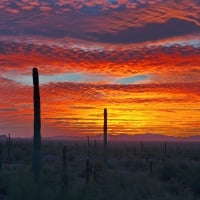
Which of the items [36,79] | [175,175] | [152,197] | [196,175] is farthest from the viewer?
[175,175]

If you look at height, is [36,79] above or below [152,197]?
above

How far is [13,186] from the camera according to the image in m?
20.7

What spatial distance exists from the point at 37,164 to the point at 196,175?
13.5m

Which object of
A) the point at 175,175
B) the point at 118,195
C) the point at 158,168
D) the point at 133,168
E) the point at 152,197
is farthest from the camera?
the point at 133,168

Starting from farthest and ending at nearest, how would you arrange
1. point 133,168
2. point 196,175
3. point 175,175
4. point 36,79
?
point 133,168 → point 175,175 → point 196,175 → point 36,79

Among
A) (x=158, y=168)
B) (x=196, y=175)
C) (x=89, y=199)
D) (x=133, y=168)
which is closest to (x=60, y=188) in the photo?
(x=89, y=199)

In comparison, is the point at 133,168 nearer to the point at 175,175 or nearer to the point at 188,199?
the point at 175,175

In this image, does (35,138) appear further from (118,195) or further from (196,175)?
(196,175)

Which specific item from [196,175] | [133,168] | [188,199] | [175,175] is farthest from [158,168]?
[188,199]

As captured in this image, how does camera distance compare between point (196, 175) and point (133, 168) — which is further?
point (133, 168)

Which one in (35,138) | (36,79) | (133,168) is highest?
(36,79)

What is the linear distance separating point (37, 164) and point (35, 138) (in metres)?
1.34

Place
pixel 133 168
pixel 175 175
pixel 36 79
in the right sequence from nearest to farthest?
pixel 36 79, pixel 175 175, pixel 133 168

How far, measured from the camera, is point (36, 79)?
2819cm
